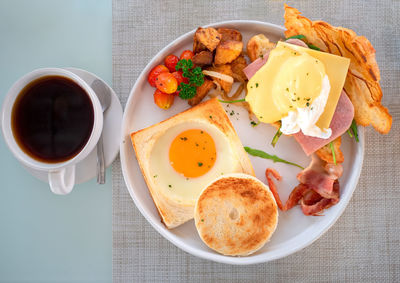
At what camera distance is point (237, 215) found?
2.05m

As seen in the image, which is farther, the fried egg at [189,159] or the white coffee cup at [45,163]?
the fried egg at [189,159]

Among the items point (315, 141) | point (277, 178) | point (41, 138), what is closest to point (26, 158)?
point (41, 138)

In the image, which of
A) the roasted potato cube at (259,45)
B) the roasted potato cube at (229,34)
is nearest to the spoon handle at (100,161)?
the roasted potato cube at (229,34)

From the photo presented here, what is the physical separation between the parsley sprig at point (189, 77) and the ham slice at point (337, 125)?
655mm

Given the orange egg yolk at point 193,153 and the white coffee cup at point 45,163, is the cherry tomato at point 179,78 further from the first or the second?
the white coffee cup at point 45,163

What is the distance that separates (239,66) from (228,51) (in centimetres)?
15

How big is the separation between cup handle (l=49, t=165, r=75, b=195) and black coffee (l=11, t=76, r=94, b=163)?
0.08 m

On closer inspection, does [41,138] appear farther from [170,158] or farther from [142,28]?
[142,28]

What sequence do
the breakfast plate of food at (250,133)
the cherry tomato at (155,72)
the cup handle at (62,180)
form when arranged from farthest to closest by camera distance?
the cherry tomato at (155,72) → the breakfast plate of food at (250,133) → the cup handle at (62,180)

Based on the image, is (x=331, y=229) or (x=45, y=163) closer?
(x=45, y=163)

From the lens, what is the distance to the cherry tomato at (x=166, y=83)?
201 centimetres

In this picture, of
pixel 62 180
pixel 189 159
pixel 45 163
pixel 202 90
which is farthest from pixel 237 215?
pixel 45 163

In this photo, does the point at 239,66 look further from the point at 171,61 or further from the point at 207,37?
the point at 171,61

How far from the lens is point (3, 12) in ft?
7.84
